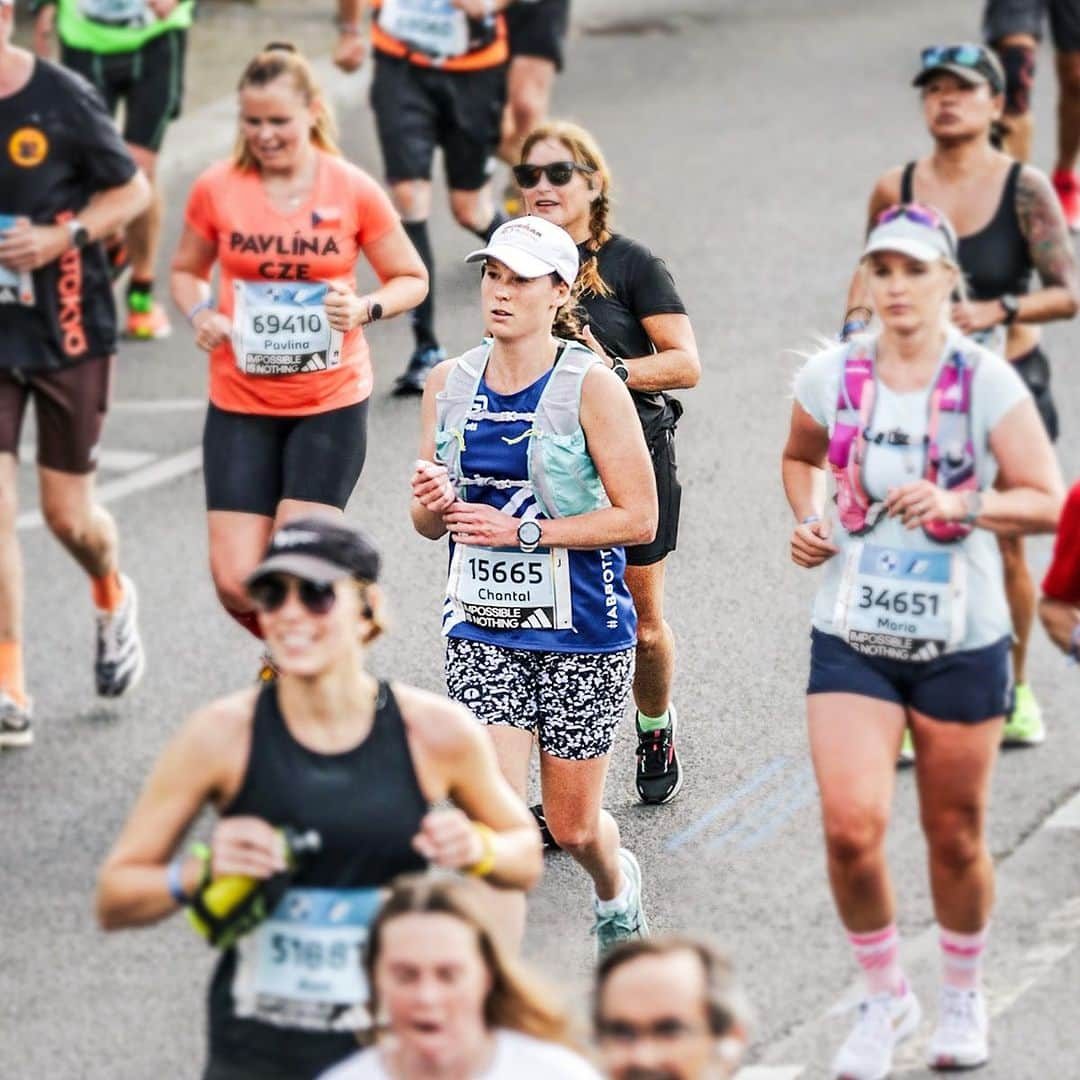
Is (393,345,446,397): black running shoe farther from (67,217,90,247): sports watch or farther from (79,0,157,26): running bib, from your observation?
(67,217,90,247): sports watch

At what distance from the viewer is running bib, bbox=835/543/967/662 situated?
19.8ft

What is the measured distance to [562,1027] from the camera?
15.5ft

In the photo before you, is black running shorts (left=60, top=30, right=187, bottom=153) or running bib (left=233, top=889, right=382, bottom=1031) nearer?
running bib (left=233, top=889, right=382, bottom=1031)

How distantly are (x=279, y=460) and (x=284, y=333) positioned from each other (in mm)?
422

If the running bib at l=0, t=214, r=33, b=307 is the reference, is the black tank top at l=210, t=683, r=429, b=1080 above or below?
below

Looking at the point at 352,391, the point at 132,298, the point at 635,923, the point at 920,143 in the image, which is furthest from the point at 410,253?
the point at 920,143

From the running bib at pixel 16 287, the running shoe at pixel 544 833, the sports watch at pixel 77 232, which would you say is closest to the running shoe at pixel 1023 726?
the running shoe at pixel 544 833

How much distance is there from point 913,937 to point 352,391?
2.62 meters

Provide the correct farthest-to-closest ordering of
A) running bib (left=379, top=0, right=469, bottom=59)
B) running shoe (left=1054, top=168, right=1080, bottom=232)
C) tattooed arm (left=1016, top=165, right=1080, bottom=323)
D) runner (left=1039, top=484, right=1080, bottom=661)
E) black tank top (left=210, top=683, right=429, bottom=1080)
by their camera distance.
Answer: running shoe (left=1054, top=168, right=1080, bottom=232), running bib (left=379, top=0, right=469, bottom=59), tattooed arm (left=1016, top=165, right=1080, bottom=323), runner (left=1039, top=484, right=1080, bottom=661), black tank top (left=210, top=683, right=429, bottom=1080)

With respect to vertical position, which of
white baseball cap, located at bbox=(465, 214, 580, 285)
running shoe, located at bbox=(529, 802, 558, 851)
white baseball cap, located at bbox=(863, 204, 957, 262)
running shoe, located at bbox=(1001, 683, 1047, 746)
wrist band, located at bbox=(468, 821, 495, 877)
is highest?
white baseball cap, located at bbox=(863, 204, 957, 262)

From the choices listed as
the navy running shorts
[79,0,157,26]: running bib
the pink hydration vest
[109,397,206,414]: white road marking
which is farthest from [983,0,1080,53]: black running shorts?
the navy running shorts

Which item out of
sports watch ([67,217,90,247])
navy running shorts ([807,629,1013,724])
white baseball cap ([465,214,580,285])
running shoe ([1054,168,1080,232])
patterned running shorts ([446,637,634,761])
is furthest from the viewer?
running shoe ([1054,168,1080,232])

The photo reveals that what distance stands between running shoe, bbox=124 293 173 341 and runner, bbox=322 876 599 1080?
9118 millimetres

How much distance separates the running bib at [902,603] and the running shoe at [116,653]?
408 centimetres
